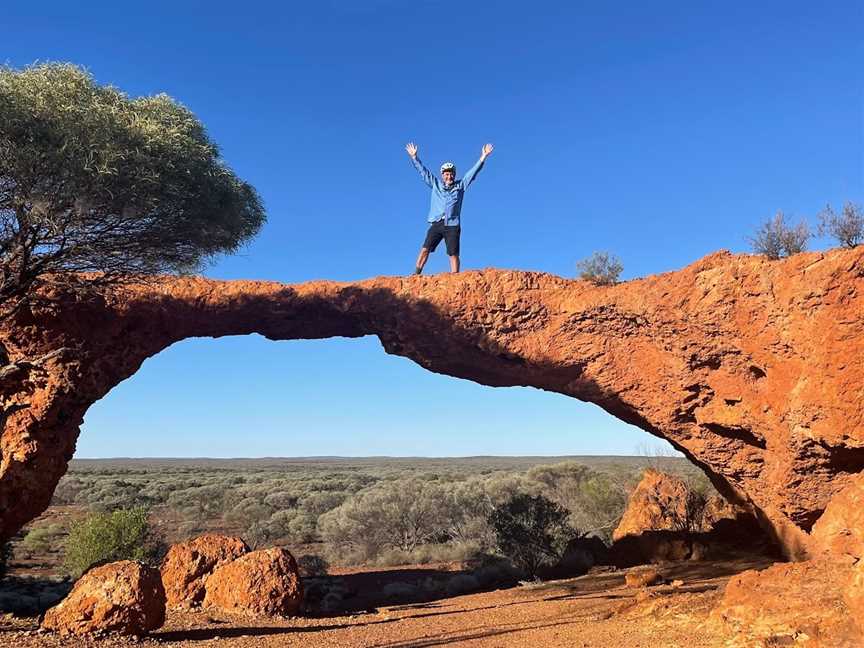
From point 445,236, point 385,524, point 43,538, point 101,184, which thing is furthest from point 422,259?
point 43,538

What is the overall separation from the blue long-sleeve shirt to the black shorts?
0.33 feet

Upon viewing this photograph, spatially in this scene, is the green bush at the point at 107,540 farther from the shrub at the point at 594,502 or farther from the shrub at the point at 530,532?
the shrub at the point at 594,502

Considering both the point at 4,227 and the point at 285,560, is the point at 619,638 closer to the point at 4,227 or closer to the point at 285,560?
the point at 285,560

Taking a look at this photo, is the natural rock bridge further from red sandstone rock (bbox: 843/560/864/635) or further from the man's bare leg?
red sandstone rock (bbox: 843/560/864/635)

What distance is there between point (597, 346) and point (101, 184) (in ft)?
27.6

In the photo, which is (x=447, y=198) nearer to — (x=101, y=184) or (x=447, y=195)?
(x=447, y=195)

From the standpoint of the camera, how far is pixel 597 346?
11.6 m

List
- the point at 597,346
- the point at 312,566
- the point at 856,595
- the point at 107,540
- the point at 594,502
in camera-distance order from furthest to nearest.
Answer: the point at 594,502 < the point at 312,566 < the point at 107,540 < the point at 597,346 < the point at 856,595

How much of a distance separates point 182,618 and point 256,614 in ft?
3.38

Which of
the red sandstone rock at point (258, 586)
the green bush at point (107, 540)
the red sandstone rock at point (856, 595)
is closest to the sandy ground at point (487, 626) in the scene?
the red sandstone rock at point (258, 586)

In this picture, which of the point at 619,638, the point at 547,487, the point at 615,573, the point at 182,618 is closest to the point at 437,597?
the point at 615,573

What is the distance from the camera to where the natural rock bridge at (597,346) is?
946cm

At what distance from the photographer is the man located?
444 inches

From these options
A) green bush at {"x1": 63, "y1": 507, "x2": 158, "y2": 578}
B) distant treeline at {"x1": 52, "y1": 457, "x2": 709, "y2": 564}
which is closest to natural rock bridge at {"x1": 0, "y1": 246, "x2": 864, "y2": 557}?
green bush at {"x1": 63, "y1": 507, "x2": 158, "y2": 578}
